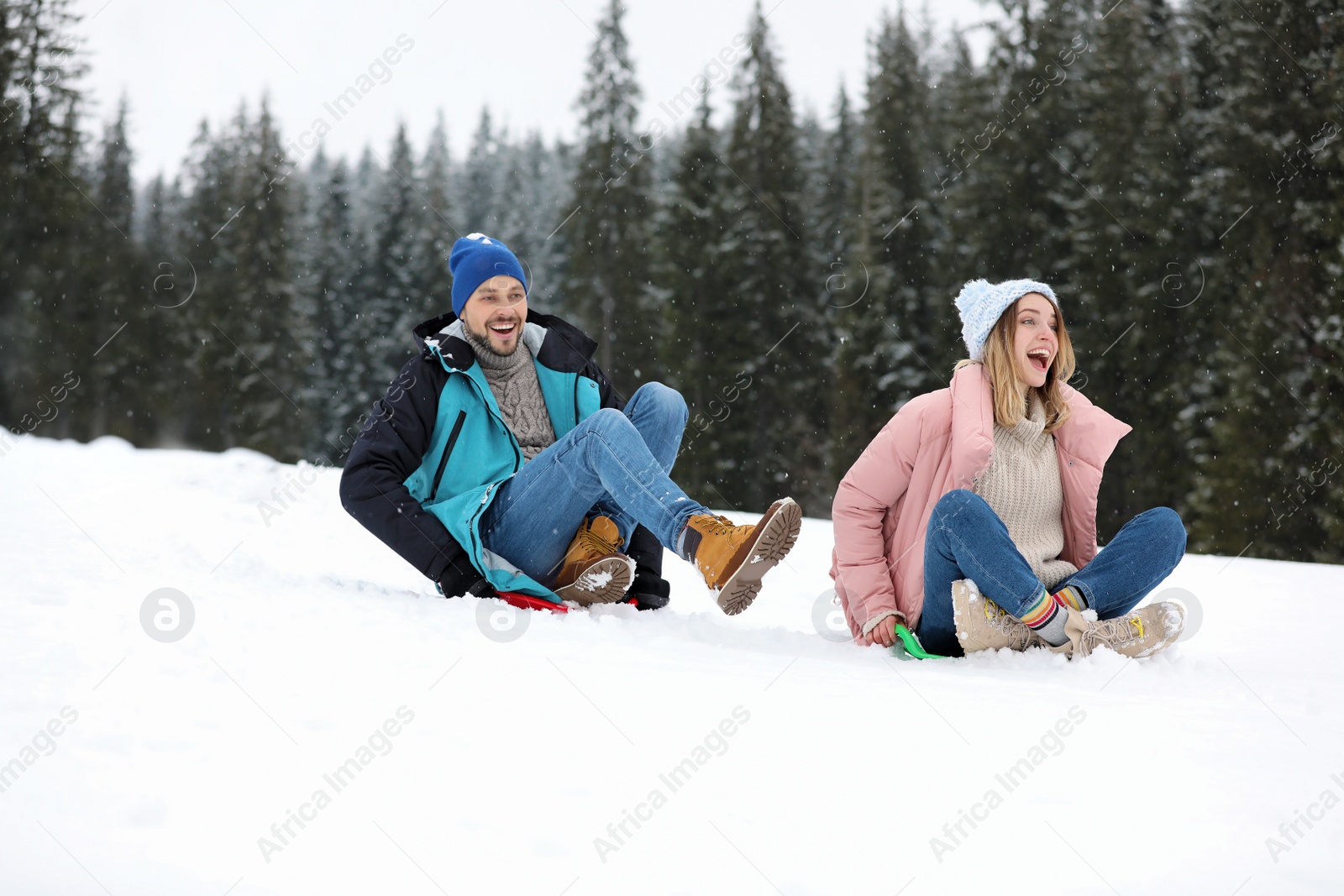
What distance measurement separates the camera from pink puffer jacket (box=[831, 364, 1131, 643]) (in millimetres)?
3172

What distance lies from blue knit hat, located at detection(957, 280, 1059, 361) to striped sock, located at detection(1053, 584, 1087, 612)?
0.76 m

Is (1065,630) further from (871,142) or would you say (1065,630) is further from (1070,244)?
(871,142)

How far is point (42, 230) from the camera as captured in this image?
24.9 m

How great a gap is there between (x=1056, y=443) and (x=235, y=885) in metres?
2.64

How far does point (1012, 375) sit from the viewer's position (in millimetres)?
3244

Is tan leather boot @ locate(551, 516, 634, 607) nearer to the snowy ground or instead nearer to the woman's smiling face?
the snowy ground

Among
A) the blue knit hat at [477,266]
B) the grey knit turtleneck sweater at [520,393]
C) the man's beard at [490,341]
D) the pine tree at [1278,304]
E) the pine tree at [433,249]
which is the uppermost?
the pine tree at [1278,304]

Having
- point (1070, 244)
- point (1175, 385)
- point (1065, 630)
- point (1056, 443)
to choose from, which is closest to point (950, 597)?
point (1065, 630)

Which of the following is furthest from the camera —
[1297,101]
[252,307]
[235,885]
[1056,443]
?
[252,307]

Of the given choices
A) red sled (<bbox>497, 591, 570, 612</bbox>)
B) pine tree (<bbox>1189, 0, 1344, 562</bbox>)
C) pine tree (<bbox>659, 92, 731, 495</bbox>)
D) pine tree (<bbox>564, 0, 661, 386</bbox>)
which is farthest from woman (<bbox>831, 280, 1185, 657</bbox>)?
pine tree (<bbox>564, 0, 661, 386</bbox>)

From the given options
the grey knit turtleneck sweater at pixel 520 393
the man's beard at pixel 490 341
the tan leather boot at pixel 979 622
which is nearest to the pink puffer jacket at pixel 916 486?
the tan leather boot at pixel 979 622

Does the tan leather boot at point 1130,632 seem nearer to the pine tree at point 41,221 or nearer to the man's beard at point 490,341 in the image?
the man's beard at point 490,341

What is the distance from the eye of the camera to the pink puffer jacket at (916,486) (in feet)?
10.4

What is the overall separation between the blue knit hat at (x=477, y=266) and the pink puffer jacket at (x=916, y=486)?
1400 mm
